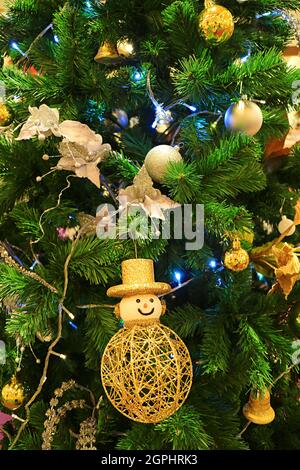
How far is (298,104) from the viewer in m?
0.67

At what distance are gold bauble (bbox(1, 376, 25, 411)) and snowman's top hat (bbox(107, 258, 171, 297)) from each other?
239mm

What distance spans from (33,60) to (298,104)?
0.41 m

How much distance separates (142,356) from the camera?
493 millimetres

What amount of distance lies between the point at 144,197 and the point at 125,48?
291 millimetres

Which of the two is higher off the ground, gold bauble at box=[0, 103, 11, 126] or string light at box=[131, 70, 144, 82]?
string light at box=[131, 70, 144, 82]

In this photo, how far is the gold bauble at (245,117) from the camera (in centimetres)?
59

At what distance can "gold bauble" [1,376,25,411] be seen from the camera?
64 centimetres

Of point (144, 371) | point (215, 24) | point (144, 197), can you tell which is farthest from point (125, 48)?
point (144, 371)

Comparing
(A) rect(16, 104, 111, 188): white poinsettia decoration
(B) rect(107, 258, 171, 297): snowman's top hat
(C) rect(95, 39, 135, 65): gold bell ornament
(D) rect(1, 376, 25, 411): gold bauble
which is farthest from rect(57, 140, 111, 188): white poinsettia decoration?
(D) rect(1, 376, 25, 411): gold bauble

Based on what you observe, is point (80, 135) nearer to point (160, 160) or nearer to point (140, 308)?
point (160, 160)

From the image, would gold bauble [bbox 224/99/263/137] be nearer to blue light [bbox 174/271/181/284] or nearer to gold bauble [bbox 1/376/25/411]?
blue light [bbox 174/271/181/284]

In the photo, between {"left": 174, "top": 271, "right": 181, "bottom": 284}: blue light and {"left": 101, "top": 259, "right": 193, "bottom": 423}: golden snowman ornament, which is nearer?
{"left": 101, "top": 259, "right": 193, "bottom": 423}: golden snowman ornament
